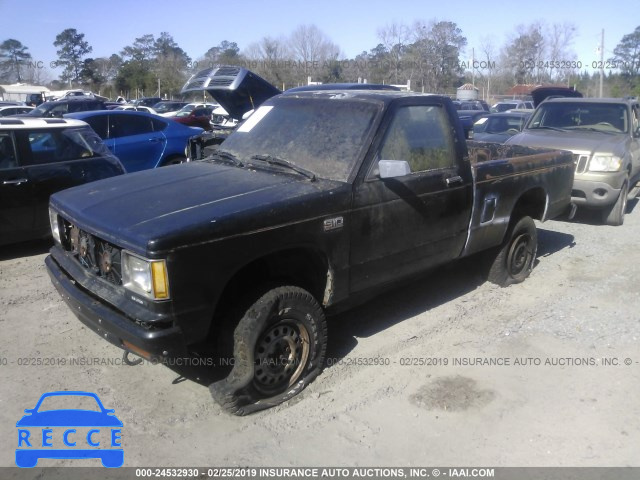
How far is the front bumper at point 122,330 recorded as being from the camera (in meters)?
2.93

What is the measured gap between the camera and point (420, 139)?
4.33 meters

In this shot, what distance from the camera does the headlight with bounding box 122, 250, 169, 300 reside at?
9.40ft

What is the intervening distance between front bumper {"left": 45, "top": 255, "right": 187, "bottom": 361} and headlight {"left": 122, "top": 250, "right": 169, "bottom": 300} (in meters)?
0.19

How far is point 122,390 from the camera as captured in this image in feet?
12.1

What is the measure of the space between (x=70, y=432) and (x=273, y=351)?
1.28 m

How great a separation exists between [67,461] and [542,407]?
292 centimetres

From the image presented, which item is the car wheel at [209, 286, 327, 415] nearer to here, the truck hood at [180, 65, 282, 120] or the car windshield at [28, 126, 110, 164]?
the car windshield at [28, 126, 110, 164]

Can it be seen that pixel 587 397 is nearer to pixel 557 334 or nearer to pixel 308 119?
pixel 557 334

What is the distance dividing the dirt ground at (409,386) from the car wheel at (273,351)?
107 millimetres

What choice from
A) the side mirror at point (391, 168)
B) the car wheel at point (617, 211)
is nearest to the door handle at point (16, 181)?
the side mirror at point (391, 168)

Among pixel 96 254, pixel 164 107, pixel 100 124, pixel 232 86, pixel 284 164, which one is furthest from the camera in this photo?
pixel 164 107

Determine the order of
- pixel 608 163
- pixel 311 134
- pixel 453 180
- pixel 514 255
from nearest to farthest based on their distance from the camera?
1. pixel 311 134
2. pixel 453 180
3. pixel 514 255
4. pixel 608 163

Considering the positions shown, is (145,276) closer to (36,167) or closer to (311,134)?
(311,134)

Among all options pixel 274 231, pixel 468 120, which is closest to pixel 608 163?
pixel 468 120
